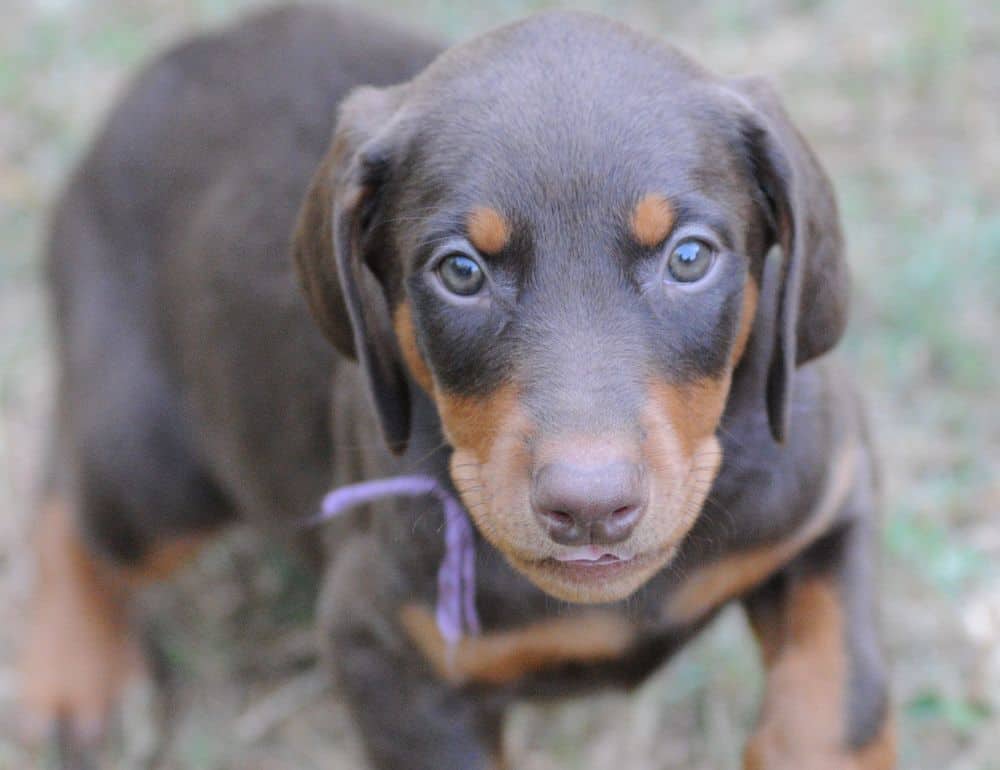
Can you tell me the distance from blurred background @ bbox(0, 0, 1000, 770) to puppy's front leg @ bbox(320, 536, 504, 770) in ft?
3.29

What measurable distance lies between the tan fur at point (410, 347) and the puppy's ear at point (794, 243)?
699 mm

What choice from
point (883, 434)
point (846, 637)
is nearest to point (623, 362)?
point (846, 637)

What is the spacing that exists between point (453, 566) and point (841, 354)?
2.26 metres

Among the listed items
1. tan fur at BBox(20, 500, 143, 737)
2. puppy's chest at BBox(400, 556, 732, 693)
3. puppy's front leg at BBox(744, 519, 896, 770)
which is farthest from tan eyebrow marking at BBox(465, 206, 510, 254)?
tan fur at BBox(20, 500, 143, 737)

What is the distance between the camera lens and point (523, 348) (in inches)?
110

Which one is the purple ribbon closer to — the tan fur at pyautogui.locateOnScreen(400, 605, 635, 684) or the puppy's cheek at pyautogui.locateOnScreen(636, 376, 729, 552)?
the tan fur at pyautogui.locateOnScreen(400, 605, 635, 684)

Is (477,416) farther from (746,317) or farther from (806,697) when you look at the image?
(806,697)

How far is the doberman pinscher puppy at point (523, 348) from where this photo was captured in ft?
9.10

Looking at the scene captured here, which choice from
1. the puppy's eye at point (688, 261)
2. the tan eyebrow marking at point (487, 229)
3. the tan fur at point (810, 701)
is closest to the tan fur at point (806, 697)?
the tan fur at point (810, 701)

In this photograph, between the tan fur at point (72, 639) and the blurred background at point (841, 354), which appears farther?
the tan fur at point (72, 639)

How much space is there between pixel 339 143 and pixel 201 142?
134cm

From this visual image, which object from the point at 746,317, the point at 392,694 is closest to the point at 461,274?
the point at 746,317

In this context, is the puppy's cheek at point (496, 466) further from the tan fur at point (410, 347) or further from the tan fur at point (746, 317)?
the tan fur at point (746, 317)

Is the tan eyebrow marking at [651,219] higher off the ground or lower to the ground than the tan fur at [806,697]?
higher
